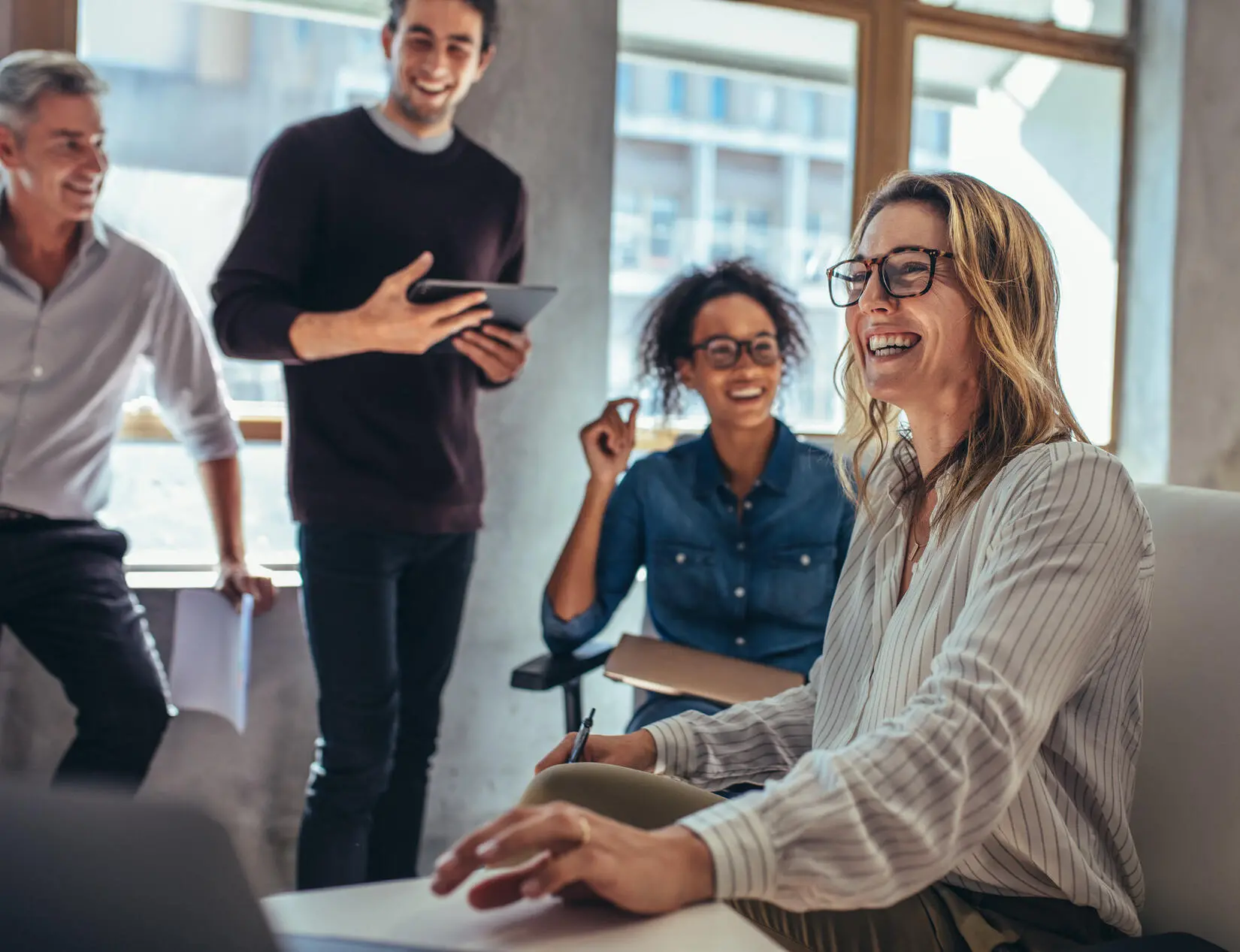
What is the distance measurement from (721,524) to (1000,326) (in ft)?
3.52

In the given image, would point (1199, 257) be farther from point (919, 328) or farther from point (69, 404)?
point (69, 404)

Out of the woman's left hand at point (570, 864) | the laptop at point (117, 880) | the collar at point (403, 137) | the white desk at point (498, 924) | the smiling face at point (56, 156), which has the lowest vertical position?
the white desk at point (498, 924)

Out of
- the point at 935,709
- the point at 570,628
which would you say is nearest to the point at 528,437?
the point at 570,628

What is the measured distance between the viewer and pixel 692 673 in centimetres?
192

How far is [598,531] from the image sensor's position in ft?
7.54

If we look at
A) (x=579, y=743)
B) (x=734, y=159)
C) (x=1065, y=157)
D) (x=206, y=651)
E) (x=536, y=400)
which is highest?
(x=1065, y=157)

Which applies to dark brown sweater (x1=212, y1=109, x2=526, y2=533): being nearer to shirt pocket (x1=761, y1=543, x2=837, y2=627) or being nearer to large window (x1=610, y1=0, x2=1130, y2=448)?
shirt pocket (x1=761, y1=543, x2=837, y2=627)

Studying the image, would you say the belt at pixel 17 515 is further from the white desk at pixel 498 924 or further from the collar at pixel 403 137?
the white desk at pixel 498 924

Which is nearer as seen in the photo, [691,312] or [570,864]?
[570,864]

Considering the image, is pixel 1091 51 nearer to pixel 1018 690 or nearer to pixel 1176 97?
pixel 1176 97

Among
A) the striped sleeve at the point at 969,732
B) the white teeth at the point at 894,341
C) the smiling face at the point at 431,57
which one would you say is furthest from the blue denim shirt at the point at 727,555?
the striped sleeve at the point at 969,732

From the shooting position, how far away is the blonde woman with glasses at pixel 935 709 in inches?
32.0

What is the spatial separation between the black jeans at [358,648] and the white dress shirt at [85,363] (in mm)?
469

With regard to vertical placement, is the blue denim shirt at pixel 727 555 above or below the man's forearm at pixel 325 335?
below
